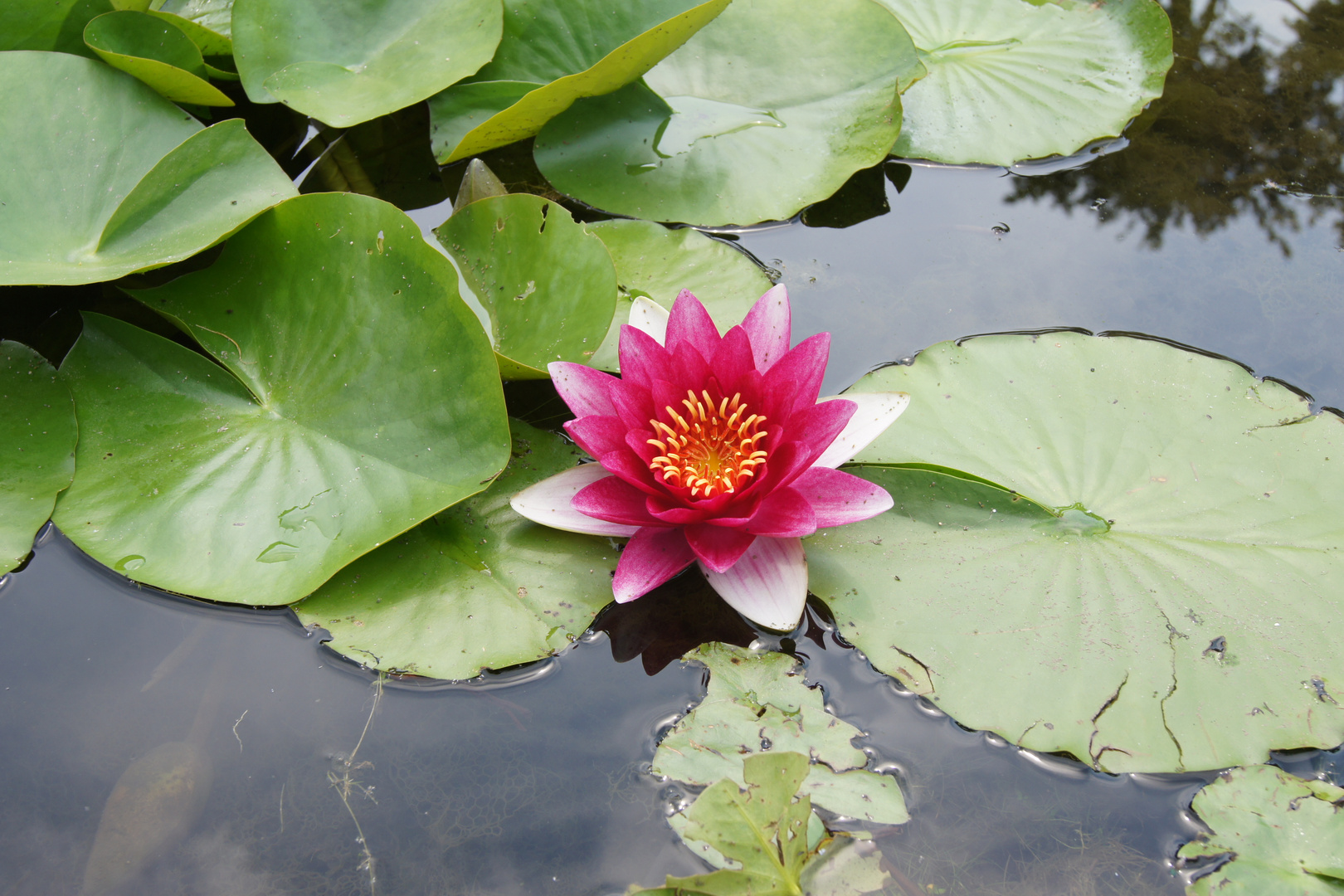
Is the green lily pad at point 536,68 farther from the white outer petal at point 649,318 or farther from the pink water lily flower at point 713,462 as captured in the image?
the pink water lily flower at point 713,462

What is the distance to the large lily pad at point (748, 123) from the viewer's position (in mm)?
2387

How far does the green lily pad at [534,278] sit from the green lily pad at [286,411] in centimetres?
20

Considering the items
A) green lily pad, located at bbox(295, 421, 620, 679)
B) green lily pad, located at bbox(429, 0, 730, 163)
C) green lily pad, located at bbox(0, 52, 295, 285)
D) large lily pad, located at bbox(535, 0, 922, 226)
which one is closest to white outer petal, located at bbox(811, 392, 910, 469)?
green lily pad, located at bbox(295, 421, 620, 679)

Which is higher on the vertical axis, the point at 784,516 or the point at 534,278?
the point at 534,278

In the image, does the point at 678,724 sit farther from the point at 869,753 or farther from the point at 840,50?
the point at 840,50

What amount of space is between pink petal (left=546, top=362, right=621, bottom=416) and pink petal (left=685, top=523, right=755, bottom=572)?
12.6 inches

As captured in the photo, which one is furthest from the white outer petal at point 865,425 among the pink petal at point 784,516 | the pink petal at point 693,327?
the pink petal at point 693,327

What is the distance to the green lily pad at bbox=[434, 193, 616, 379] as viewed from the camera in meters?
1.80

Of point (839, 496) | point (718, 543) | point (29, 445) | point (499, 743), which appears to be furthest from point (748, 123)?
point (29, 445)

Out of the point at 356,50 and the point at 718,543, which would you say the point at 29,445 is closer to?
the point at 356,50

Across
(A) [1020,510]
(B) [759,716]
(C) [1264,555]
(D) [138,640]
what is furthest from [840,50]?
(D) [138,640]

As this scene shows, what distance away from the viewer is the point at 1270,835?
53.4 inches

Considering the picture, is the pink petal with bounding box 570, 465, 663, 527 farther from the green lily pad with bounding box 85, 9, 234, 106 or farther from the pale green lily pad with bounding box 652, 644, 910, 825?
the green lily pad with bounding box 85, 9, 234, 106

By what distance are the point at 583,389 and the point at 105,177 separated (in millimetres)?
1297
